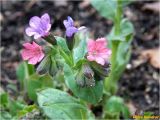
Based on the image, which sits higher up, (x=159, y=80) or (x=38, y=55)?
(x=38, y=55)

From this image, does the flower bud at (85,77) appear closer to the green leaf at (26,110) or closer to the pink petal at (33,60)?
the pink petal at (33,60)

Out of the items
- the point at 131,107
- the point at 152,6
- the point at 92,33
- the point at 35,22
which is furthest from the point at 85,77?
the point at 152,6

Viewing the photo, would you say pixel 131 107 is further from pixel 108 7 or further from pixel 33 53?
pixel 33 53

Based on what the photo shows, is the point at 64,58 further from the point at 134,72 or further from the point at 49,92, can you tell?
the point at 134,72

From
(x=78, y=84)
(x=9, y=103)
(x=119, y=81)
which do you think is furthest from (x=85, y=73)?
(x=119, y=81)

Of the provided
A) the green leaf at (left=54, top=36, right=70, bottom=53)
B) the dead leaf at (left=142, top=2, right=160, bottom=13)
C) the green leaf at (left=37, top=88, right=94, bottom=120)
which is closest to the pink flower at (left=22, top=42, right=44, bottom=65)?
the green leaf at (left=54, top=36, right=70, bottom=53)

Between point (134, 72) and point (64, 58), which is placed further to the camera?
point (134, 72)

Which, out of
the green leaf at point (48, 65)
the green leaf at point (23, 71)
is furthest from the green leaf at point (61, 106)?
the green leaf at point (23, 71)
